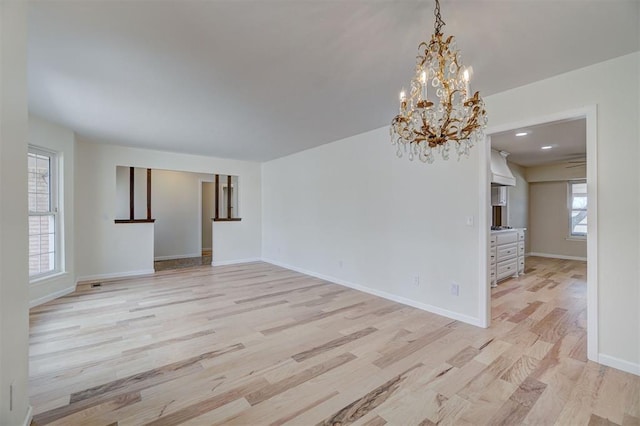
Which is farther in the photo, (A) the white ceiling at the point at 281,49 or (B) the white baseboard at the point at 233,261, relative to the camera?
(B) the white baseboard at the point at 233,261

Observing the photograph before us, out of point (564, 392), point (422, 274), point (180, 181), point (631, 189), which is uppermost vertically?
point (180, 181)

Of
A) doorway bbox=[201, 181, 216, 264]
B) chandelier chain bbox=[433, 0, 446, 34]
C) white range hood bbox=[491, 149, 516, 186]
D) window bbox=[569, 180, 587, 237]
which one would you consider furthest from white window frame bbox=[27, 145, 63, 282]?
window bbox=[569, 180, 587, 237]

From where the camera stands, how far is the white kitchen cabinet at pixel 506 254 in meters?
4.64

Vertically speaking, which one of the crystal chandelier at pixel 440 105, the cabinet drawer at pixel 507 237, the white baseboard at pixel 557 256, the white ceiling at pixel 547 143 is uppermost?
the white ceiling at pixel 547 143

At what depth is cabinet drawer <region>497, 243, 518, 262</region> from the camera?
4.84m

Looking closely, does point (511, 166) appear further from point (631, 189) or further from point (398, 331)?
point (398, 331)

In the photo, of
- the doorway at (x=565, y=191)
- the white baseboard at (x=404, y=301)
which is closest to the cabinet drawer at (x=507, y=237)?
the doorway at (x=565, y=191)

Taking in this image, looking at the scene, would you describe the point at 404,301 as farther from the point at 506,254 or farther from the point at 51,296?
the point at 51,296

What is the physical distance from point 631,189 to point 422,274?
6.85ft

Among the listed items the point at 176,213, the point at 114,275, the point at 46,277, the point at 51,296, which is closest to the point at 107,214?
the point at 114,275

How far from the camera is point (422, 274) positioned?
3656mm

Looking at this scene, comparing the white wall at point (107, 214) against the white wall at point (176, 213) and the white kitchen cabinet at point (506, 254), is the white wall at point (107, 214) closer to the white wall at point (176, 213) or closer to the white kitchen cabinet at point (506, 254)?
the white wall at point (176, 213)

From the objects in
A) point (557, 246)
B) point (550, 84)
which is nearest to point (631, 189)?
point (550, 84)

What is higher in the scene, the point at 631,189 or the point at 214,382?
the point at 631,189
